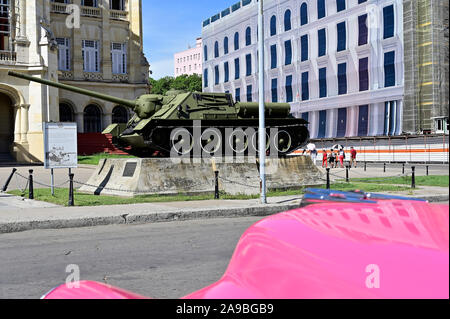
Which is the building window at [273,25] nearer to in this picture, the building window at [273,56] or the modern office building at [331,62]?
the modern office building at [331,62]

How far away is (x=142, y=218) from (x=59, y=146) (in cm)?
504

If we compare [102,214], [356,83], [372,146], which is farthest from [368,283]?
[356,83]

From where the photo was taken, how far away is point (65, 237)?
8.28m

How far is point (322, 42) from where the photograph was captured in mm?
45938

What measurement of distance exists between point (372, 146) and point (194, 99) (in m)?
26.1

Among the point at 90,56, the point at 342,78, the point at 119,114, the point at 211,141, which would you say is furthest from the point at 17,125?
the point at 342,78

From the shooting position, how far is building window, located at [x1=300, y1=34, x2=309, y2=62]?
48.0 m

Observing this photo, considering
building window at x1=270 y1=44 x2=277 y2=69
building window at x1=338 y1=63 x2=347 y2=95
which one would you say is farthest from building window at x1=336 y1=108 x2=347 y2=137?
building window at x1=270 y1=44 x2=277 y2=69

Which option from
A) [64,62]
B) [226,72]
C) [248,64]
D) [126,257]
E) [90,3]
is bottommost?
[126,257]

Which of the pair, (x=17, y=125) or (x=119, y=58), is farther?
(x=119, y=58)

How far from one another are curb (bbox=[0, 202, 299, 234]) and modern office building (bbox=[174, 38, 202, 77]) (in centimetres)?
12553

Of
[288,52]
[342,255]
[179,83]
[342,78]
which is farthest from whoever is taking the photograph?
[179,83]

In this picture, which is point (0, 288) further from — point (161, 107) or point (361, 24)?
point (361, 24)

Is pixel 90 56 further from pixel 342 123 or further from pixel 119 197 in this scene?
pixel 119 197
